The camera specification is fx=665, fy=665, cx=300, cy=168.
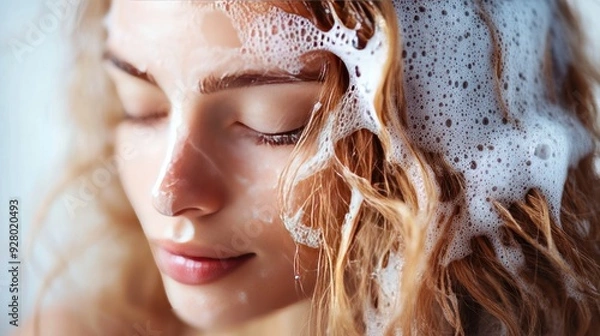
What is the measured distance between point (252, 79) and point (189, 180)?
0.14 metres

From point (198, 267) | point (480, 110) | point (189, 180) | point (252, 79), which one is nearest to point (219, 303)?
point (198, 267)

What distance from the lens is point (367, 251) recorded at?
87cm

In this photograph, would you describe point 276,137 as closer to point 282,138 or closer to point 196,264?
point 282,138

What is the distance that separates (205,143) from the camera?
31.4 inches

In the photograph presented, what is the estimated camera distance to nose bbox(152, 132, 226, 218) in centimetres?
80

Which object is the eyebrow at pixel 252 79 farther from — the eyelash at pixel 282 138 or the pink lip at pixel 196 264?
the pink lip at pixel 196 264

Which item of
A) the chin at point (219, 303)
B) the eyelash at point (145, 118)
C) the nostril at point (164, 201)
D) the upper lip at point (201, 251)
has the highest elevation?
the eyelash at point (145, 118)

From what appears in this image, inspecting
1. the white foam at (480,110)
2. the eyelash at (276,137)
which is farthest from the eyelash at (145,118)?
the white foam at (480,110)

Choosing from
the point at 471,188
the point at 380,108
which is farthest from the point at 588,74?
the point at 380,108

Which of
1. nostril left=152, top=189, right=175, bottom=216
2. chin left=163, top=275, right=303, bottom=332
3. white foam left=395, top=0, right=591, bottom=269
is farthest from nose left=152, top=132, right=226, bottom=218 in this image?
white foam left=395, top=0, right=591, bottom=269

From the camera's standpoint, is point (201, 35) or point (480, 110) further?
point (480, 110)

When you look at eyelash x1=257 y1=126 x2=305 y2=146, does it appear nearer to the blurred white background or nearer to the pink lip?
the pink lip

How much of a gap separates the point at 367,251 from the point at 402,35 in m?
0.28

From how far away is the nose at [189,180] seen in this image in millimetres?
801
